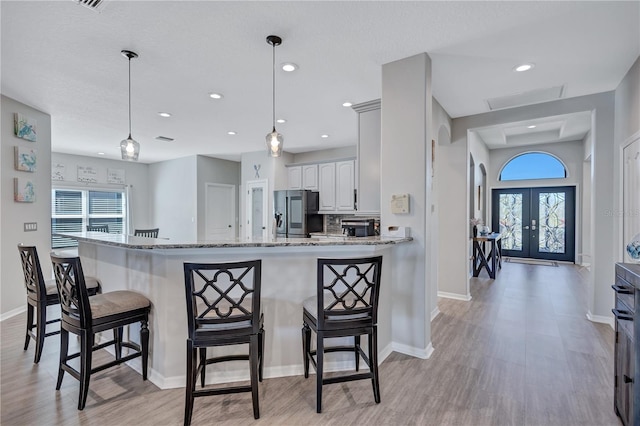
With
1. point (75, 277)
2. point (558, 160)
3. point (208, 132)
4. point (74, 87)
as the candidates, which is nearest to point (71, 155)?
point (208, 132)

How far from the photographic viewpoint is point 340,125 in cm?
509

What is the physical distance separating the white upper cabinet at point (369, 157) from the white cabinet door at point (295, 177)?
3.14 meters

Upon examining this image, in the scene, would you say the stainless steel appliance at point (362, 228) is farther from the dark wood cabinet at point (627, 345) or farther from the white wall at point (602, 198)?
the white wall at point (602, 198)

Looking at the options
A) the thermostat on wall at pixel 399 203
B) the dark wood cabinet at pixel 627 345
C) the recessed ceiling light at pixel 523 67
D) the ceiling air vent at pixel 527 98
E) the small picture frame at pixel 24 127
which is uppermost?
the recessed ceiling light at pixel 523 67

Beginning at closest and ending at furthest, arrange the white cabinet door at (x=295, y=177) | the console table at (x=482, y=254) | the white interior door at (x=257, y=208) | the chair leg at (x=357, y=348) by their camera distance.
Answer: the chair leg at (x=357, y=348) → the console table at (x=482, y=254) → the white cabinet door at (x=295, y=177) → the white interior door at (x=257, y=208)

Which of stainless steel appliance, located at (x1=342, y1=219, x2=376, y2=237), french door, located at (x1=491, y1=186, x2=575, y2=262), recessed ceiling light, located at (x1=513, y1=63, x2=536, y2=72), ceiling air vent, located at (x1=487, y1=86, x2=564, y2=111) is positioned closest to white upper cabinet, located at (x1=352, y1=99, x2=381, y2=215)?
stainless steel appliance, located at (x1=342, y1=219, x2=376, y2=237)

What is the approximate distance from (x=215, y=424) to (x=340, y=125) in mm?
4310

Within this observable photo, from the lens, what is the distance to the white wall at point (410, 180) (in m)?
2.79

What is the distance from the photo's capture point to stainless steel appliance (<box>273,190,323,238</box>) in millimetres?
6160

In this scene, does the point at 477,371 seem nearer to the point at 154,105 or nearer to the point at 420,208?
the point at 420,208

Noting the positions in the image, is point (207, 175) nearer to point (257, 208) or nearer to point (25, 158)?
point (257, 208)

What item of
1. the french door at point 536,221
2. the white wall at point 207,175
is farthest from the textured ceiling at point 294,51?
the french door at point 536,221

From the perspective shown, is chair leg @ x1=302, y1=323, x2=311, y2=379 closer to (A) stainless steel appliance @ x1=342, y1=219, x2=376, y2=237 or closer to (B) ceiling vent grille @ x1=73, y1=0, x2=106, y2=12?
(A) stainless steel appliance @ x1=342, y1=219, x2=376, y2=237

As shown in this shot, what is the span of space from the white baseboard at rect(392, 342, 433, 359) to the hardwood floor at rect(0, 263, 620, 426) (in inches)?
2.4
